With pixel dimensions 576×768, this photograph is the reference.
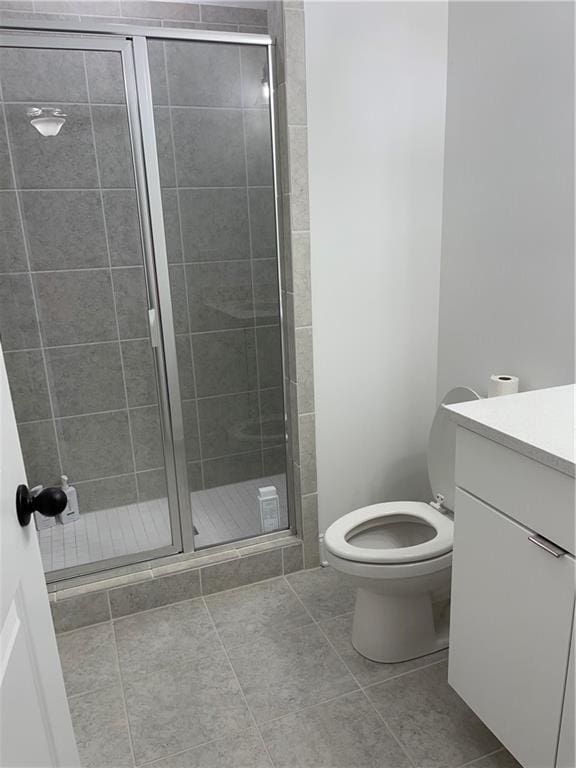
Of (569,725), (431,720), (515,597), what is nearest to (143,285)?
(515,597)

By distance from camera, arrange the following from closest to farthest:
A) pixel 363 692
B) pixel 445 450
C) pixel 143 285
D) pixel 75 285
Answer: pixel 363 692
pixel 445 450
pixel 143 285
pixel 75 285

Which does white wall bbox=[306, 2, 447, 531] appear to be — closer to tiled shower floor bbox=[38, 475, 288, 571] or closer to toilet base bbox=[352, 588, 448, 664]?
tiled shower floor bbox=[38, 475, 288, 571]

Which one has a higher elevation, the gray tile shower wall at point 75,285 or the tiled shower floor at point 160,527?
the gray tile shower wall at point 75,285

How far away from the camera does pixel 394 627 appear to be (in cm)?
187

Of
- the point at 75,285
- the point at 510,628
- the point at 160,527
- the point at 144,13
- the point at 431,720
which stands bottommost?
the point at 431,720

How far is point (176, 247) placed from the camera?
2.07 metres

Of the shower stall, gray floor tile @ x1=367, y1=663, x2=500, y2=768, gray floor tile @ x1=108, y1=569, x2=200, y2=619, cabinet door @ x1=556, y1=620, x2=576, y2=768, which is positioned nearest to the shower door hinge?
the shower stall

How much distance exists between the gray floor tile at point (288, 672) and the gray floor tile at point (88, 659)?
1.34 feet

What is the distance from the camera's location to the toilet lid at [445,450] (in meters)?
1.99

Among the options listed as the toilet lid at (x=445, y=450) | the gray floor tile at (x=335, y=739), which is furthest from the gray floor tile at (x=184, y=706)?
the toilet lid at (x=445, y=450)

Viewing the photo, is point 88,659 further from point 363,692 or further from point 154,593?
point 363,692

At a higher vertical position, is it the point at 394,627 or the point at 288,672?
Answer: the point at 394,627

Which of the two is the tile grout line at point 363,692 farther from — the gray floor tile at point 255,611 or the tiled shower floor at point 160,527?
the tiled shower floor at point 160,527

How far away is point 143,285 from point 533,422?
4.77ft
